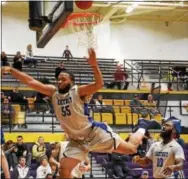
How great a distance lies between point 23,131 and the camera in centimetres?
1641

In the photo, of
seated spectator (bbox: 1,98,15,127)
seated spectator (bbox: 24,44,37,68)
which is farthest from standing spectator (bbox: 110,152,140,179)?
seated spectator (bbox: 24,44,37,68)

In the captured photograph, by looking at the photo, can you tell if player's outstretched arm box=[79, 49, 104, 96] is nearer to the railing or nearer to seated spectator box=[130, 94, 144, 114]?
the railing

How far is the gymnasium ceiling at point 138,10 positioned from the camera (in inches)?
867

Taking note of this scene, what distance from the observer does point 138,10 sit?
2373 cm

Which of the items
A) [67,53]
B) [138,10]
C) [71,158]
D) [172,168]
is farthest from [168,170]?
[138,10]

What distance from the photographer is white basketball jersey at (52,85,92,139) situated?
6.55 m

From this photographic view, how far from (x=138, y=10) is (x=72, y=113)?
58.5 feet

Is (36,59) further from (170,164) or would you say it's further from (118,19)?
(170,164)

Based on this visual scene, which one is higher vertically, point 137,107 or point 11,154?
point 137,107

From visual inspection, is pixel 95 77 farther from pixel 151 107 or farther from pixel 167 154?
pixel 151 107

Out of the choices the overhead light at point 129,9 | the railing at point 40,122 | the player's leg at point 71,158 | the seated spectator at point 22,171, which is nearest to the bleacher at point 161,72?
the overhead light at point 129,9

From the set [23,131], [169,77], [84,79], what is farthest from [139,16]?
[23,131]

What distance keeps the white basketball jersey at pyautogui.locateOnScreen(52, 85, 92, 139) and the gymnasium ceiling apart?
50.2 ft

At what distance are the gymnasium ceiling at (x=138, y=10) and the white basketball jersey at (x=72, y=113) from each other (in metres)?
15.3
